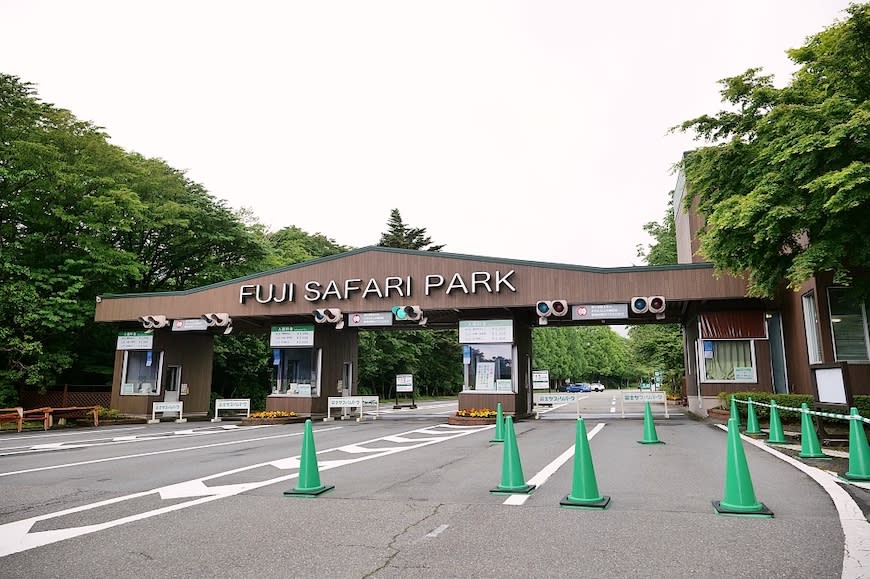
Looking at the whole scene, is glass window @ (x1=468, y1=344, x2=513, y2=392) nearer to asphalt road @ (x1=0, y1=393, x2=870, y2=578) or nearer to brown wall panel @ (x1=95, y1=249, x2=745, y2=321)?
brown wall panel @ (x1=95, y1=249, x2=745, y2=321)

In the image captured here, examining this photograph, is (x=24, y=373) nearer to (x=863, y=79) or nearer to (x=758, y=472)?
(x=758, y=472)

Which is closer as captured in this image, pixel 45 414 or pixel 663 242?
pixel 45 414

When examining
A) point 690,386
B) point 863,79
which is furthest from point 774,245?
point 690,386

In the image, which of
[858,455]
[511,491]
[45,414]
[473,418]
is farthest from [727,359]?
[45,414]

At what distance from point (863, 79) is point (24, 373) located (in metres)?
30.0

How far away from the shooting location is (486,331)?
915 inches

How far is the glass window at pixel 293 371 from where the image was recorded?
2598 cm

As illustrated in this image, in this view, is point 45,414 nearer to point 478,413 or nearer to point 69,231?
point 69,231

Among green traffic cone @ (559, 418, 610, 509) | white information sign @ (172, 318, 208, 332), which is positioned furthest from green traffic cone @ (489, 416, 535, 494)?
white information sign @ (172, 318, 208, 332)

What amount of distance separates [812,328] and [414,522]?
15.6 m

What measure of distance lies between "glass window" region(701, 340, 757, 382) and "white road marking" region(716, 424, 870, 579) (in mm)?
13205

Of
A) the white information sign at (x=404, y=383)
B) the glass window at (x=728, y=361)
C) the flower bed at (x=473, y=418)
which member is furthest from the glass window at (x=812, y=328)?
the white information sign at (x=404, y=383)

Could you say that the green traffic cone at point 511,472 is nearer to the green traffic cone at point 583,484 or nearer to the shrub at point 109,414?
the green traffic cone at point 583,484

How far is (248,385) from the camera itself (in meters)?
39.1
